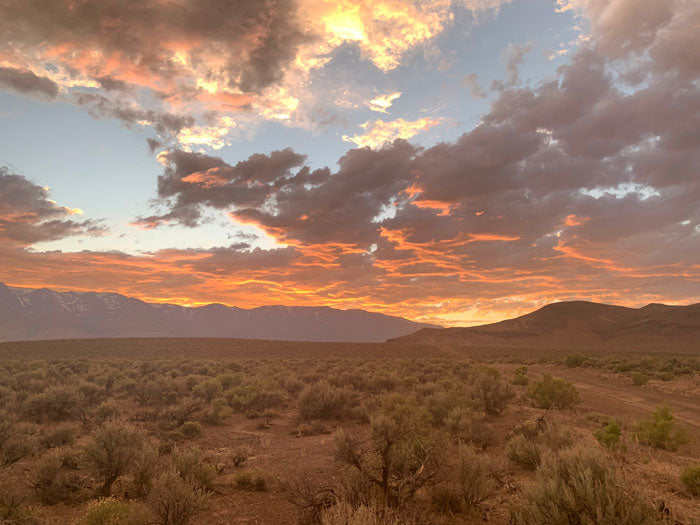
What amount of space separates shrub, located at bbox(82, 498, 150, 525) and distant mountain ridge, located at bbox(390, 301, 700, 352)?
276ft

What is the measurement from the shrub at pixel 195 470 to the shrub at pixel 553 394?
1421cm

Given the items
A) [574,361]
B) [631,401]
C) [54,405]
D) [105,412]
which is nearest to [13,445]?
[105,412]

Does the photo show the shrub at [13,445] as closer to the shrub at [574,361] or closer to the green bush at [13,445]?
the green bush at [13,445]

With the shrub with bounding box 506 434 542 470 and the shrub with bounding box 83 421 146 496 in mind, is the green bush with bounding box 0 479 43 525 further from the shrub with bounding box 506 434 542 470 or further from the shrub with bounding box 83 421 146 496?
the shrub with bounding box 506 434 542 470

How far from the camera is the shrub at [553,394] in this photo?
16297 millimetres

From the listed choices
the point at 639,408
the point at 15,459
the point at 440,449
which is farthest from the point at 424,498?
the point at 639,408

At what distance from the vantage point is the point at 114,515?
5.70m

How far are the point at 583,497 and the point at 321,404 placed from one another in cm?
1241

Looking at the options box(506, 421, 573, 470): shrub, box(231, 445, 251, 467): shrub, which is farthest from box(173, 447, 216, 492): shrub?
box(506, 421, 573, 470): shrub

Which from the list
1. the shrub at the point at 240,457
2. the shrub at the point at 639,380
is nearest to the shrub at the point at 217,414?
the shrub at the point at 240,457

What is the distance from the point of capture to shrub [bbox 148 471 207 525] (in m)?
5.95

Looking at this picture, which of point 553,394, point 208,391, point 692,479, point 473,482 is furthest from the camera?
point 208,391

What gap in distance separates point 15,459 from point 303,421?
9080 mm

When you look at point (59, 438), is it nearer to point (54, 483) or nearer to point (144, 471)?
point (54, 483)
